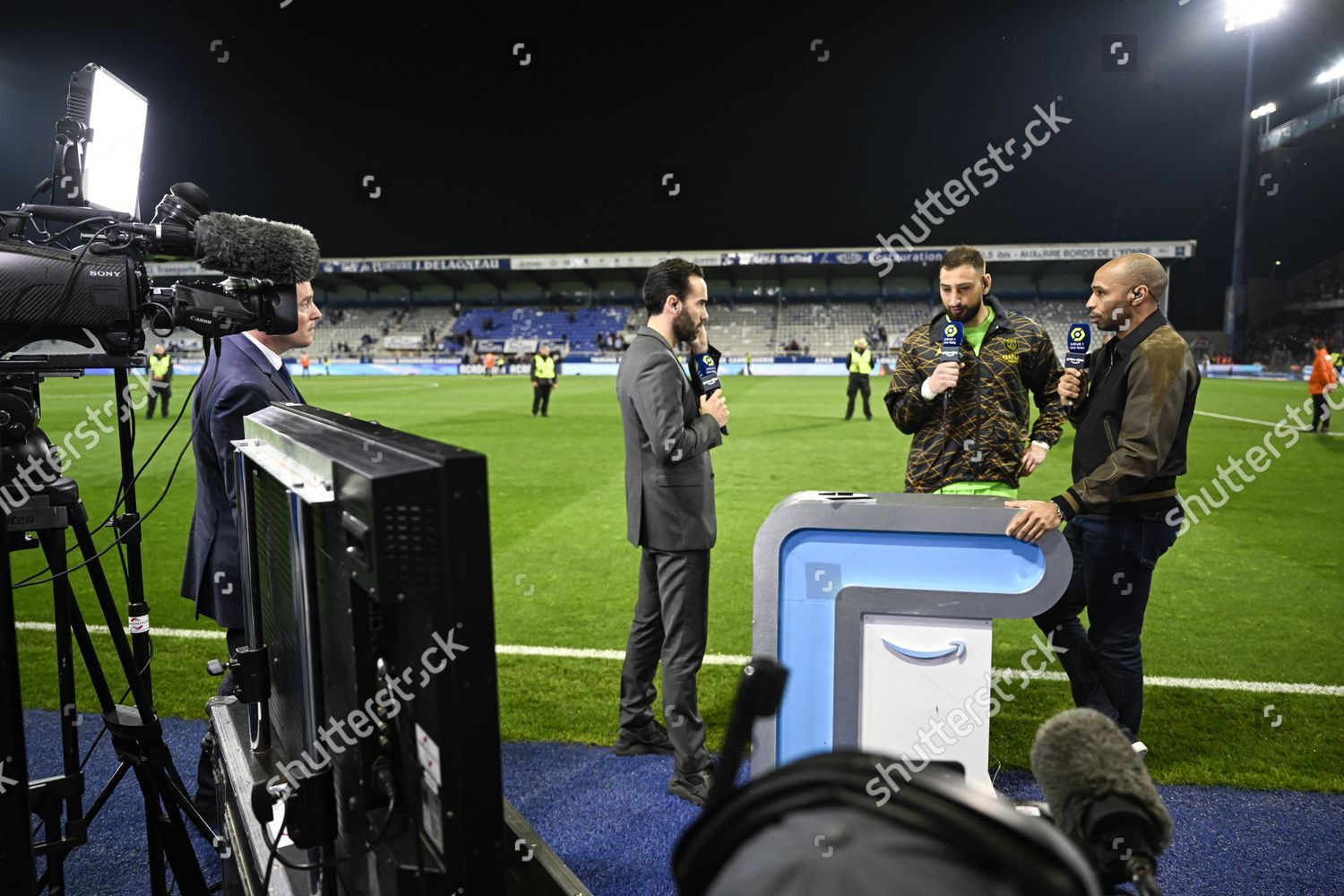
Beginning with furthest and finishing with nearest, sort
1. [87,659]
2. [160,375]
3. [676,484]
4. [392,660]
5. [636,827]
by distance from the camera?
[160,375] < [676,484] < [636,827] < [87,659] < [392,660]

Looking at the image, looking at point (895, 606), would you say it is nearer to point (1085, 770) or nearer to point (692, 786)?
point (692, 786)

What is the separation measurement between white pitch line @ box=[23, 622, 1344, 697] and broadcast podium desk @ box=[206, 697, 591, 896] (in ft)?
8.67

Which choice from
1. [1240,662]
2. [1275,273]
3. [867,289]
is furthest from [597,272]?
[1240,662]

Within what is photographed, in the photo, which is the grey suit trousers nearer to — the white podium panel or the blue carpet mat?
the blue carpet mat

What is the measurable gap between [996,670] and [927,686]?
2.16 meters

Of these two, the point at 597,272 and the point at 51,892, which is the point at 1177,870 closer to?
the point at 51,892

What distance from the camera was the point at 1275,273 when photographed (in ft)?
168

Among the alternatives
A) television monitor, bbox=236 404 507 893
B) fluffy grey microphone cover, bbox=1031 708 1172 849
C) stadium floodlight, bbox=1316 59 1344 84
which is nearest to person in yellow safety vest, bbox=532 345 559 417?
television monitor, bbox=236 404 507 893

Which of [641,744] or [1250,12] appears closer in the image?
[641,744]

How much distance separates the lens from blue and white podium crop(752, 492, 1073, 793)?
9.37 feet

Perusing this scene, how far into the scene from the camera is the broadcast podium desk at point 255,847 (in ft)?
5.39

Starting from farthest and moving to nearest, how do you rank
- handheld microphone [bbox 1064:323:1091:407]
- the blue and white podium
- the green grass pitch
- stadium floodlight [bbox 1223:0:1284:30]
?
stadium floodlight [bbox 1223:0:1284:30]
the green grass pitch
handheld microphone [bbox 1064:323:1091:407]
the blue and white podium

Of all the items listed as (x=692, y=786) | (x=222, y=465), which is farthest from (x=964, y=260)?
(x=222, y=465)

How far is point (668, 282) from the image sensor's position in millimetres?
3383
